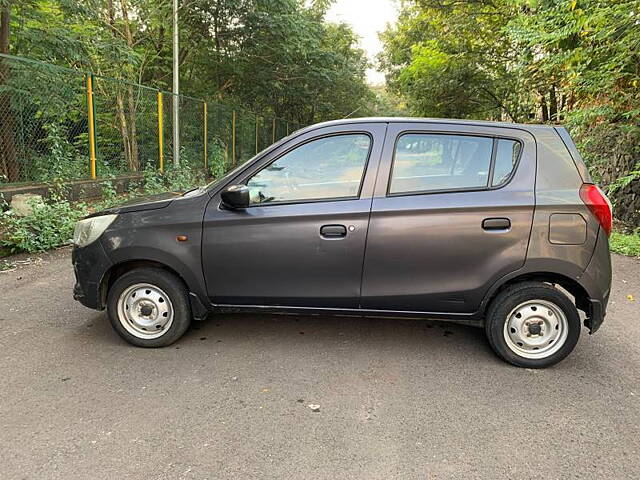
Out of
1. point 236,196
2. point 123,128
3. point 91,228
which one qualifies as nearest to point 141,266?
point 91,228

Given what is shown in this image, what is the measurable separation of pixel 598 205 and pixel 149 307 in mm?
3419

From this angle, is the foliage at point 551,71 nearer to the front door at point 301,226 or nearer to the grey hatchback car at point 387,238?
the grey hatchback car at point 387,238

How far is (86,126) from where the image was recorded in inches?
348

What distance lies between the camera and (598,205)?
3.14 m

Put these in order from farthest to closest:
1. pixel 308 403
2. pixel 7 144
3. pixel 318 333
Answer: pixel 7 144 → pixel 318 333 → pixel 308 403

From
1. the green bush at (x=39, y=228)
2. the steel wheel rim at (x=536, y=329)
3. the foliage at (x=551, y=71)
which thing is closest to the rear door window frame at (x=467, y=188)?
the steel wheel rim at (x=536, y=329)

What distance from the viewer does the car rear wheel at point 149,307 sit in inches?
138

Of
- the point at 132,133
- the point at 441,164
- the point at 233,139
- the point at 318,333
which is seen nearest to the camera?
the point at 441,164

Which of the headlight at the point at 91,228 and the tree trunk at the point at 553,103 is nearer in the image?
the headlight at the point at 91,228

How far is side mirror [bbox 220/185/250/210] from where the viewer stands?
3295 mm

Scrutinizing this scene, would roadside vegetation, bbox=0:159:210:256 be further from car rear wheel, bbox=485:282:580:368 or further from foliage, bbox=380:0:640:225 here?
foliage, bbox=380:0:640:225

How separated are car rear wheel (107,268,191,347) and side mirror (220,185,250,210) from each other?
0.78 m

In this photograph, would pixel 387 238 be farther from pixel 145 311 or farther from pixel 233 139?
pixel 233 139

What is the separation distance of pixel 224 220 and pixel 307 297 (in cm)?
86
